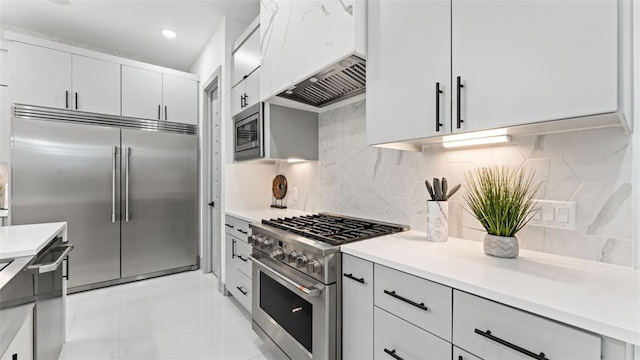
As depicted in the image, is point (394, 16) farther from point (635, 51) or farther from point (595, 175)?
point (595, 175)

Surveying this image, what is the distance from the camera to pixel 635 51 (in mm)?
883

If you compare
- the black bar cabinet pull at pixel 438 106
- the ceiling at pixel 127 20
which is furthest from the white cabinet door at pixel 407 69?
the ceiling at pixel 127 20

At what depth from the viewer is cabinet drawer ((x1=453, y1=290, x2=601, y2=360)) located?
0.65m

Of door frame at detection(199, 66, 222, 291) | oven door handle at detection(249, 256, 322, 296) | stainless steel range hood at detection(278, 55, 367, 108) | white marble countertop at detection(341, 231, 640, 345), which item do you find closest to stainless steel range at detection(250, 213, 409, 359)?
oven door handle at detection(249, 256, 322, 296)

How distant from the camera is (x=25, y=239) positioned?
1396mm


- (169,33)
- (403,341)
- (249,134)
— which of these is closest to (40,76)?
(169,33)

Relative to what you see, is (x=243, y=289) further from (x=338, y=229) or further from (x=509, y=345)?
(x=509, y=345)

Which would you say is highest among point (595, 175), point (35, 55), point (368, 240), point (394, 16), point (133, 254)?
point (35, 55)

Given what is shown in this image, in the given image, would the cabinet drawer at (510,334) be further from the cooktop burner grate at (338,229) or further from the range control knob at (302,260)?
the range control knob at (302,260)

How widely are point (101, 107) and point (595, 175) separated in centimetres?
415

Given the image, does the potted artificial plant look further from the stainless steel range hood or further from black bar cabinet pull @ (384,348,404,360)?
the stainless steel range hood

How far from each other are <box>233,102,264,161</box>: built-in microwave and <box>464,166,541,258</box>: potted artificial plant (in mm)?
1675

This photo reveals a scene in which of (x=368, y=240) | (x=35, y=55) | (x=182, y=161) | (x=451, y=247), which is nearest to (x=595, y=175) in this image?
(x=451, y=247)

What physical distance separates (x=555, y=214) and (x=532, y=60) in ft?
2.17
